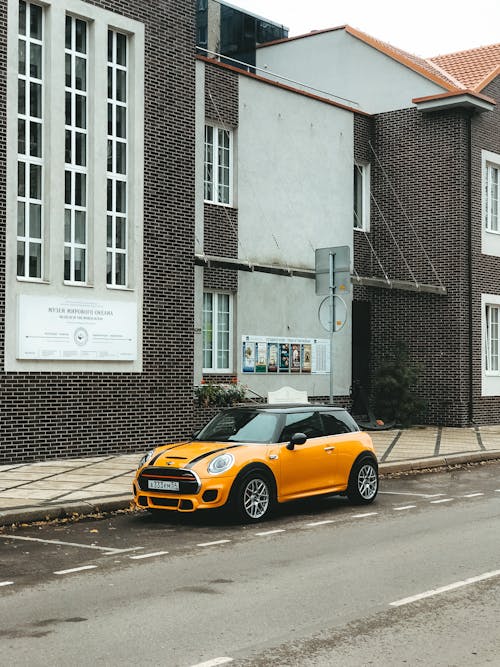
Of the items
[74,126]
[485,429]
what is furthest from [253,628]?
[485,429]

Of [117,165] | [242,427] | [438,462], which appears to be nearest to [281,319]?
[117,165]

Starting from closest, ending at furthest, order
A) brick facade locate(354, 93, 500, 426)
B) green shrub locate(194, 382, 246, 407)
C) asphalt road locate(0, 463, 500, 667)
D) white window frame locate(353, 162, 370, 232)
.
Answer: asphalt road locate(0, 463, 500, 667)
green shrub locate(194, 382, 246, 407)
brick facade locate(354, 93, 500, 426)
white window frame locate(353, 162, 370, 232)

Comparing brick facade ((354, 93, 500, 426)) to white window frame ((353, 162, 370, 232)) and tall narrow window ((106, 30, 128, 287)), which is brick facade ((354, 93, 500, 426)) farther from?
tall narrow window ((106, 30, 128, 287))

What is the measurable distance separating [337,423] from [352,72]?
16189 mm

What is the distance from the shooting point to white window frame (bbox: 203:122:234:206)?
69.7 feet

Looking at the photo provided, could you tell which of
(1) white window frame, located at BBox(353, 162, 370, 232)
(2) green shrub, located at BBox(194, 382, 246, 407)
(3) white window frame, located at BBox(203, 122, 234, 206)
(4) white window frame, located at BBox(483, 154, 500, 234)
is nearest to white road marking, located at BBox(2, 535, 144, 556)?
(2) green shrub, located at BBox(194, 382, 246, 407)

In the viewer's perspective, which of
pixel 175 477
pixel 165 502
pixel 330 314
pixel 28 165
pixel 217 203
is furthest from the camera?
pixel 217 203

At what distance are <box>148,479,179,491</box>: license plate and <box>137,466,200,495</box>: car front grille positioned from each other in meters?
0.03

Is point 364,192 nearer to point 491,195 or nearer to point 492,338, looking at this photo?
point 491,195

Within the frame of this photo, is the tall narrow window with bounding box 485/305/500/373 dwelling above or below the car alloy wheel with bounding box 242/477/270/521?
above

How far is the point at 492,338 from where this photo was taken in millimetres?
26234

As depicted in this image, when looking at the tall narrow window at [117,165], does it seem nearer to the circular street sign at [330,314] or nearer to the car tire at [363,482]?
the circular street sign at [330,314]

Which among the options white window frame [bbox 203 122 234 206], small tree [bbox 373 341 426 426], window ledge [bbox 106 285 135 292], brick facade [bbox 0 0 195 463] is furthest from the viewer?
small tree [bbox 373 341 426 426]

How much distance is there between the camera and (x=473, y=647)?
5.94 metres
